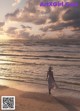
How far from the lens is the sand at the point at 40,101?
10.8 ft

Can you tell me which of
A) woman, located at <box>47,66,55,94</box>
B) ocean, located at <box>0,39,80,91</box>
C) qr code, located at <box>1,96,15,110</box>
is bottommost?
qr code, located at <box>1,96,15,110</box>

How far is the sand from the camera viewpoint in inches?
130

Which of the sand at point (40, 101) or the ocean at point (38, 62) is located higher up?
the ocean at point (38, 62)

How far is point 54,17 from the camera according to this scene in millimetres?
3424

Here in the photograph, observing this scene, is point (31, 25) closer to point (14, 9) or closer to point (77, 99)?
point (14, 9)

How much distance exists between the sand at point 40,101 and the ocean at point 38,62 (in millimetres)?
114

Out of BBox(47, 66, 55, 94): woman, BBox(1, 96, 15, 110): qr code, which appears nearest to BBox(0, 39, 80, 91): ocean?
BBox(47, 66, 55, 94): woman

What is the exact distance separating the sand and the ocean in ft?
0.37

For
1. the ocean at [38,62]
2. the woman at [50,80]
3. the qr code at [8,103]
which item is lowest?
the qr code at [8,103]

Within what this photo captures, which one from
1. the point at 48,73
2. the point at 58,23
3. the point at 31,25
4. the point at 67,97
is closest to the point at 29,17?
the point at 31,25

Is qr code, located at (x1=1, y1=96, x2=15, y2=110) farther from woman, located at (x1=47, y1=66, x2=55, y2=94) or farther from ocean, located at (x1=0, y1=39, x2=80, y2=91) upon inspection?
woman, located at (x1=47, y1=66, x2=55, y2=94)

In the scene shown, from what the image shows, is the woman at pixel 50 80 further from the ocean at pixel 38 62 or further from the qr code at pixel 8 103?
the qr code at pixel 8 103

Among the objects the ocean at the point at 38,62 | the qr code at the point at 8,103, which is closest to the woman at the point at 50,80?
the ocean at the point at 38,62

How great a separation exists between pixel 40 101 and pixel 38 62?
0.40 m
